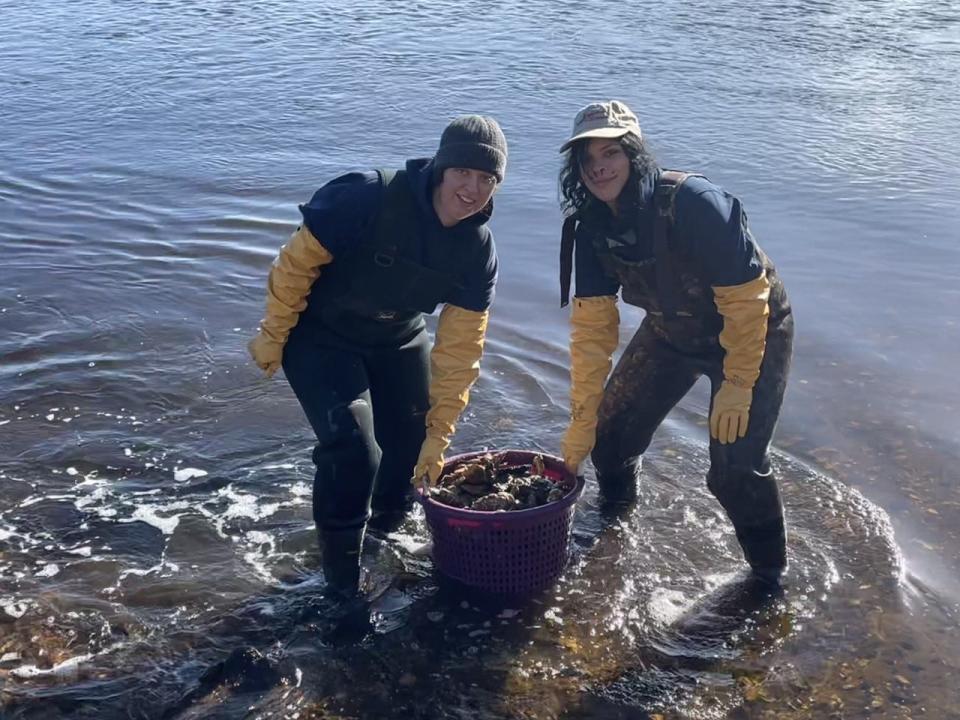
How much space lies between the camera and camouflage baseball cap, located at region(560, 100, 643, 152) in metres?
4.14

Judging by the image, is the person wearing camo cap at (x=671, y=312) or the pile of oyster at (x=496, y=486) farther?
the pile of oyster at (x=496, y=486)

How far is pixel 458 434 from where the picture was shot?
652cm

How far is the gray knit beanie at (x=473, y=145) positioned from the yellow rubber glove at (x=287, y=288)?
0.62 meters

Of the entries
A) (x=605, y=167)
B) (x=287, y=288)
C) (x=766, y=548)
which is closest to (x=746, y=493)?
(x=766, y=548)

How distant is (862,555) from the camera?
5305 mm

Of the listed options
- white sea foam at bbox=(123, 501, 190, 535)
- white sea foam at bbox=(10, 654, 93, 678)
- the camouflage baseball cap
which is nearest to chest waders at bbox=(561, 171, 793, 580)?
the camouflage baseball cap

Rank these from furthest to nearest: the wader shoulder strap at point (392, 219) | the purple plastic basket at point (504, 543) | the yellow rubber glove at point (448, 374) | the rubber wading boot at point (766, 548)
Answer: the rubber wading boot at point (766, 548)
the yellow rubber glove at point (448, 374)
the purple plastic basket at point (504, 543)
the wader shoulder strap at point (392, 219)

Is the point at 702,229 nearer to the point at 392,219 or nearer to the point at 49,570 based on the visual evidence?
the point at 392,219

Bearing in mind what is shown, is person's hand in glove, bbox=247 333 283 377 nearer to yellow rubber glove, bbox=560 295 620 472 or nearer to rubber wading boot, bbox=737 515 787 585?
yellow rubber glove, bbox=560 295 620 472

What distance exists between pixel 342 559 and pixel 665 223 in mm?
1960

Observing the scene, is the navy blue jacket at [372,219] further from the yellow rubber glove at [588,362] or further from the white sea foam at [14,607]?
the white sea foam at [14,607]

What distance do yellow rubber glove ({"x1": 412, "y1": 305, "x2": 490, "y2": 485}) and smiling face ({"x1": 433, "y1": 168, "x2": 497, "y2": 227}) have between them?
45 centimetres

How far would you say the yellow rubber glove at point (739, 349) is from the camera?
424cm

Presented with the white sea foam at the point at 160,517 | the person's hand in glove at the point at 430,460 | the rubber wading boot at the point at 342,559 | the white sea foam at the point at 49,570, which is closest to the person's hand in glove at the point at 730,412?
the person's hand in glove at the point at 430,460
